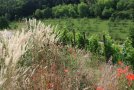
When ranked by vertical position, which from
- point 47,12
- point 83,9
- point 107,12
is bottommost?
point 107,12

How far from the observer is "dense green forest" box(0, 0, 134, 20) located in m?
49.4

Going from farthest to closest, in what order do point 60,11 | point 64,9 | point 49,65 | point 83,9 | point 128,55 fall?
point 83,9, point 60,11, point 64,9, point 128,55, point 49,65

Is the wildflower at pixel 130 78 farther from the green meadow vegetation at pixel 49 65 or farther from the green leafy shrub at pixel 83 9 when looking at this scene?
the green leafy shrub at pixel 83 9

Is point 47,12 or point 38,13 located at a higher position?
point 38,13

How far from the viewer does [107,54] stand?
13.7m

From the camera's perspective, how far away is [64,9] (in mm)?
64562

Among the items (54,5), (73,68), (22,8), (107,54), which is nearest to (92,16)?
(54,5)

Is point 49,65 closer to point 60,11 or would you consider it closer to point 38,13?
point 38,13

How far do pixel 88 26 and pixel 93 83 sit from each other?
52.8m

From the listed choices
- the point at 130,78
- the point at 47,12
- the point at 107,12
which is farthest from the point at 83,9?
the point at 130,78

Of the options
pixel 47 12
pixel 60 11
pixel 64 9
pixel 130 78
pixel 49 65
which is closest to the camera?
pixel 49 65

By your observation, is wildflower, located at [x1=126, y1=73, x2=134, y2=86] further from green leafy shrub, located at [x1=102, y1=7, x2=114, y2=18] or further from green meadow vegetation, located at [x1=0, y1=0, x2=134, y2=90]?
green leafy shrub, located at [x1=102, y1=7, x2=114, y2=18]

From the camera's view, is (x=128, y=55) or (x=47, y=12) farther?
(x=47, y=12)

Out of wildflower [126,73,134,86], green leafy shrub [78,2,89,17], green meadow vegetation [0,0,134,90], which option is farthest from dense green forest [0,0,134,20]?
wildflower [126,73,134,86]
